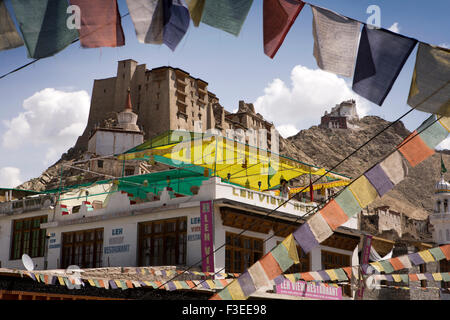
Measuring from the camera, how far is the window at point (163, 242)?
19.0 m

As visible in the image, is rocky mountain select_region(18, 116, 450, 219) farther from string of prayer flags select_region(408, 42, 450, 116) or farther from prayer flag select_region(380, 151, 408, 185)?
string of prayer flags select_region(408, 42, 450, 116)

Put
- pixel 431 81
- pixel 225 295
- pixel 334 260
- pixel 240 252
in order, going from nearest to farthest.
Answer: pixel 225 295 < pixel 431 81 < pixel 240 252 < pixel 334 260

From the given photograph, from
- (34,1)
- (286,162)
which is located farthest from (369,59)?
(286,162)

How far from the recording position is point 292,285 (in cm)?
1905

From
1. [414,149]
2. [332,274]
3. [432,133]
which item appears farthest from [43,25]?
[332,274]

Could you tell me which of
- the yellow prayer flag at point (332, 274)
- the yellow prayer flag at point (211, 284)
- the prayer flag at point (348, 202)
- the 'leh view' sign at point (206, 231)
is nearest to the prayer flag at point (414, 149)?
the prayer flag at point (348, 202)

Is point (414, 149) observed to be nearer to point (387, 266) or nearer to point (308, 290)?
point (387, 266)

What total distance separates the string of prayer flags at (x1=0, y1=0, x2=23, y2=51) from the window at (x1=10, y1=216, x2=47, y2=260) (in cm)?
1638

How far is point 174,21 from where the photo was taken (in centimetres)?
888

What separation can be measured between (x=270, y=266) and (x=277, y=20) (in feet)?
12.1

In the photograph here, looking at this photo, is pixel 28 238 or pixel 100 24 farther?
pixel 28 238
